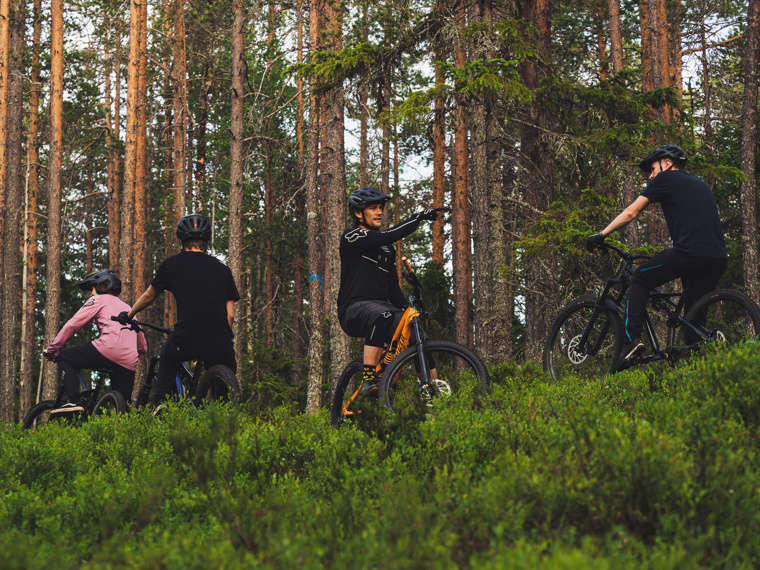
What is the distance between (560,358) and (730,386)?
3.06 metres

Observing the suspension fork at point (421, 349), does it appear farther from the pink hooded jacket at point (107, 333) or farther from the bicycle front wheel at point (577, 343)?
the pink hooded jacket at point (107, 333)

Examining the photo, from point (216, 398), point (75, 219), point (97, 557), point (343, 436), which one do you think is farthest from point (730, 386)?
point (75, 219)

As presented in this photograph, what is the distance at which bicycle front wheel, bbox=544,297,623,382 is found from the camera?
7090mm

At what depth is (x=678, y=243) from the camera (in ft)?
20.6

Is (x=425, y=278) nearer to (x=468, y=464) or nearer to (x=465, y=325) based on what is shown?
(x=465, y=325)

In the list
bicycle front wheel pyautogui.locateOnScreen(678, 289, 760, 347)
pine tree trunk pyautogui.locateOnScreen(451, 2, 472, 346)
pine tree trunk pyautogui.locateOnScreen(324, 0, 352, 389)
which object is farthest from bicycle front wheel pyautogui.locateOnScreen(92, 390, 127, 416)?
pine tree trunk pyautogui.locateOnScreen(451, 2, 472, 346)

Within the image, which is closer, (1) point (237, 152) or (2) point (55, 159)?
(1) point (237, 152)

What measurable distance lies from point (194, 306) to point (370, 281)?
1.79 m

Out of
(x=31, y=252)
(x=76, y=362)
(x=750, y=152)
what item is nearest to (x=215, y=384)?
(x=76, y=362)

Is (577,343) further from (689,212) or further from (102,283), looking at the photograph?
(102,283)

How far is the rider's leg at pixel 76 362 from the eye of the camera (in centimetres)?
827

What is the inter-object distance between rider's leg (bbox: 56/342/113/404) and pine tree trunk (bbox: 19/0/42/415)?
53.4 ft

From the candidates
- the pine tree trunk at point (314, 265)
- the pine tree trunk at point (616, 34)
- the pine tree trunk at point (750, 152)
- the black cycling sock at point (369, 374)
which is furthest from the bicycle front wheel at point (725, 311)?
the pine tree trunk at point (616, 34)

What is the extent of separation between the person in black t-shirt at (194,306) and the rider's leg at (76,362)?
1.76m
